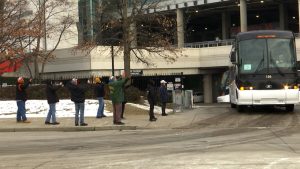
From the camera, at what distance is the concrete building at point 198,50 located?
54844 mm

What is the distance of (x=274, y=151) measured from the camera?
11805mm

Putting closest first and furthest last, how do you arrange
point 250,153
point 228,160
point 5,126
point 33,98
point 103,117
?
point 228,160
point 250,153
point 5,126
point 103,117
point 33,98

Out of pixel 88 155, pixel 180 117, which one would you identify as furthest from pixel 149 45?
pixel 88 155

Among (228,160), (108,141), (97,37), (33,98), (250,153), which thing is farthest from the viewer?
(97,37)

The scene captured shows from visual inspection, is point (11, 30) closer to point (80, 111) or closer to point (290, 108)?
point (80, 111)

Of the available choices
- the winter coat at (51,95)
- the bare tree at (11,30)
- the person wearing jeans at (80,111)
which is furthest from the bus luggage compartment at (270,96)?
the bare tree at (11,30)

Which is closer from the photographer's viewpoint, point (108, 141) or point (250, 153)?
point (250, 153)

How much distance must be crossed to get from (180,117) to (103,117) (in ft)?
10.8

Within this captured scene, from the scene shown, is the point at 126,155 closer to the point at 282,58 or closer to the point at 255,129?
the point at 255,129

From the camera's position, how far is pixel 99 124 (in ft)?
65.2

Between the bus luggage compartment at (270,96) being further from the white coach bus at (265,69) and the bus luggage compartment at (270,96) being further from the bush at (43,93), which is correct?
the bush at (43,93)

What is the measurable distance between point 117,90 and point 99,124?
1.50m

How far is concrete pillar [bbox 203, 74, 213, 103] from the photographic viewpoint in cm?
6391

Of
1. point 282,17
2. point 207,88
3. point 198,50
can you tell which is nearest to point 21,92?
point 198,50
